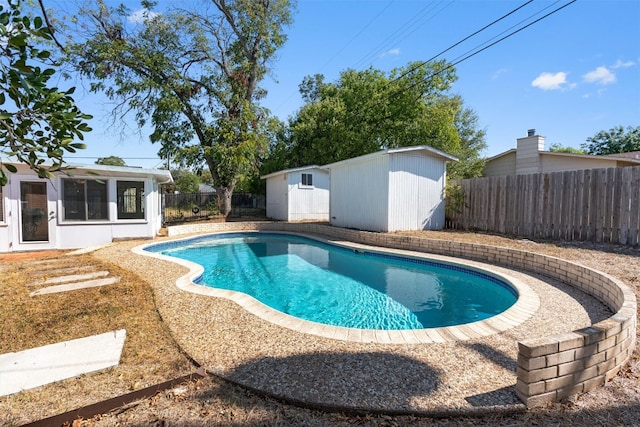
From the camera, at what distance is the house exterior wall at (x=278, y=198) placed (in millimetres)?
17578

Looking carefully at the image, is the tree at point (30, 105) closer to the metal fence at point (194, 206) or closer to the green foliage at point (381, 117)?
the metal fence at point (194, 206)

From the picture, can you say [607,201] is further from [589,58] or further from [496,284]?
[589,58]

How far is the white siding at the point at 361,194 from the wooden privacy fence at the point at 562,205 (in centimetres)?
323

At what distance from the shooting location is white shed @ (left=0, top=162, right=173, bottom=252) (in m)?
8.68

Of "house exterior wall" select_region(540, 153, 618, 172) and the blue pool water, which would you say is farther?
"house exterior wall" select_region(540, 153, 618, 172)

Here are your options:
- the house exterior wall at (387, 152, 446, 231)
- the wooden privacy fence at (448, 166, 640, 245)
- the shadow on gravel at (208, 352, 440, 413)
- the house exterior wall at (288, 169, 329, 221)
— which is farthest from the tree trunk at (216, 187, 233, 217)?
the shadow on gravel at (208, 352, 440, 413)

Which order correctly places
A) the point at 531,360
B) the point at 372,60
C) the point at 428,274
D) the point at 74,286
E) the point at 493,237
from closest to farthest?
the point at 531,360 → the point at 74,286 → the point at 428,274 → the point at 493,237 → the point at 372,60

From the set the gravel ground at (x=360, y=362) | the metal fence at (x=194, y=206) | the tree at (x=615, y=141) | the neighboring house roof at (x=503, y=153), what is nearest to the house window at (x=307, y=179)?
the metal fence at (x=194, y=206)

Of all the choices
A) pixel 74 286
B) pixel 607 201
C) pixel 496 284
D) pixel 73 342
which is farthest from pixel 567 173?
pixel 74 286

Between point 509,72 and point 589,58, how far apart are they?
7.90 feet

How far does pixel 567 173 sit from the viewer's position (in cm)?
848

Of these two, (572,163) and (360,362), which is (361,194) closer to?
(360,362)

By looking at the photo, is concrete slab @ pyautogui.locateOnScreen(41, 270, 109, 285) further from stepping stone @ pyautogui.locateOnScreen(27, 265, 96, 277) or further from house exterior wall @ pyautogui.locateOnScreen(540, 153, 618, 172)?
Result: house exterior wall @ pyautogui.locateOnScreen(540, 153, 618, 172)

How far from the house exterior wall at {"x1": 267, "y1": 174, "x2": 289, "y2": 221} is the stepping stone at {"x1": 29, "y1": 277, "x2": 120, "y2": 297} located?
11879 mm
